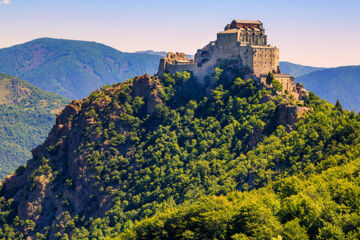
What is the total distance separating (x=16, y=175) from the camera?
161500 millimetres

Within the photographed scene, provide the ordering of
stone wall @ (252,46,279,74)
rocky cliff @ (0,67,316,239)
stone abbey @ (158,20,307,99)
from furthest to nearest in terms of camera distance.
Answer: stone wall @ (252,46,279,74) → stone abbey @ (158,20,307,99) → rocky cliff @ (0,67,316,239)

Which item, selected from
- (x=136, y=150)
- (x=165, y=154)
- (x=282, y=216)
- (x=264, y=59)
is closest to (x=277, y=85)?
(x=264, y=59)

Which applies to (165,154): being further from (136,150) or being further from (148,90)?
(148,90)

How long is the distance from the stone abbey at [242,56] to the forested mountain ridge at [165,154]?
3.16 metres

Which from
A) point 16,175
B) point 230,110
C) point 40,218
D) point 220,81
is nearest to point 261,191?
point 230,110

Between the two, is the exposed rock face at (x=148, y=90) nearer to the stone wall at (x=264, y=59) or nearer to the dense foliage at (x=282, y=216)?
the stone wall at (x=264, y=59)

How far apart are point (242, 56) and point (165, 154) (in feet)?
111

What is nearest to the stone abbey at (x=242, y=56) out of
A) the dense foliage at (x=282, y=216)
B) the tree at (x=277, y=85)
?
the tree at (x=277, y=85)

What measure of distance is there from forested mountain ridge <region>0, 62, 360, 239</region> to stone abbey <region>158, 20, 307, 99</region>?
3156 mm

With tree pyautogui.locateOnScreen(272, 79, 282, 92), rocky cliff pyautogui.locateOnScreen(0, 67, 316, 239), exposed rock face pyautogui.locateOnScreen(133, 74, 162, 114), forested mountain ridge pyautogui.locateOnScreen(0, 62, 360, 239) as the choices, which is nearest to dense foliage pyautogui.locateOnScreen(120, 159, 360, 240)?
forested mountain ridge pyautogui.locateOnScreen(0, 62, 360, 239)

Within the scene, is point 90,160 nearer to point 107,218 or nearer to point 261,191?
point 107,218

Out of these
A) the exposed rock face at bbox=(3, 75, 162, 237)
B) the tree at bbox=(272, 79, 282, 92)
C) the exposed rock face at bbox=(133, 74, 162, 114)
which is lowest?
the exposed rock face at bbox=(3, 75, 162, 237)

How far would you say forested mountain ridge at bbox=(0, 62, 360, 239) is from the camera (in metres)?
104

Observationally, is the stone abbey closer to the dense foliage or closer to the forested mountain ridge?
the forested mountain ridge
